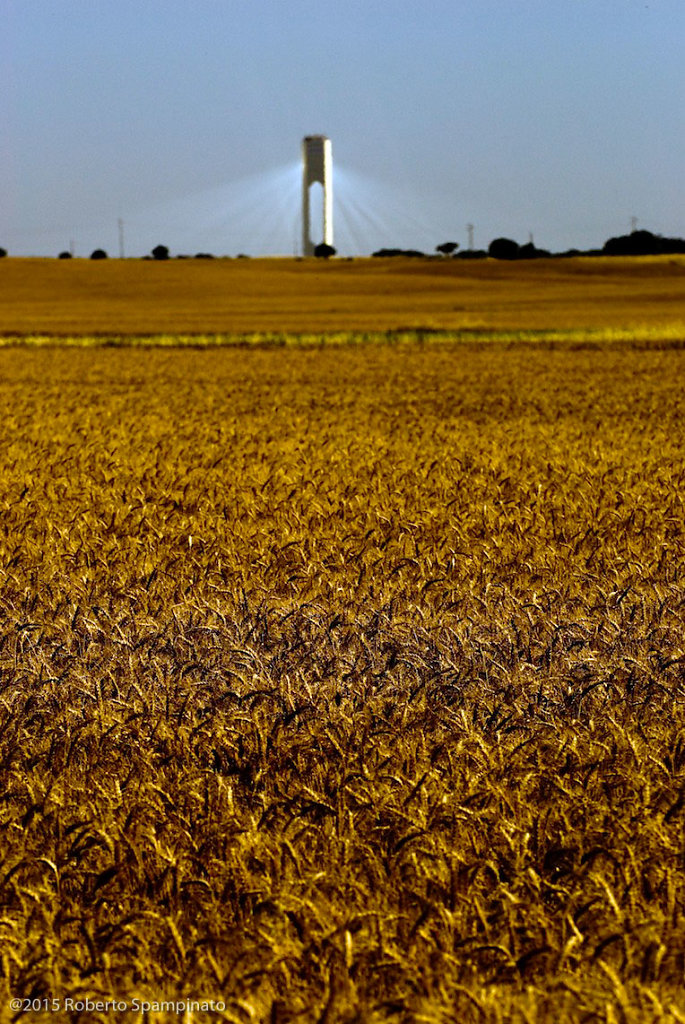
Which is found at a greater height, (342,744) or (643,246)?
(643,246)

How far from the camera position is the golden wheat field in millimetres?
3381

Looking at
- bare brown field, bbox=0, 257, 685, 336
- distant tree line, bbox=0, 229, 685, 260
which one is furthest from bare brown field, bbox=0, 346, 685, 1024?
distant tree line, bbox=0, 229, 685, 260

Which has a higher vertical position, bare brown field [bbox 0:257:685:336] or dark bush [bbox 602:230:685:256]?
dark bush [bbox 602:230:685:256]

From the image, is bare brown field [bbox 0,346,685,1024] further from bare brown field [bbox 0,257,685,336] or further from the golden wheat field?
bare brown field [bbox 0,257,685,336]

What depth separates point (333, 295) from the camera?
78688mm

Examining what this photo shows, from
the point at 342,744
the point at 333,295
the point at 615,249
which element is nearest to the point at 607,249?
the point at 615,249

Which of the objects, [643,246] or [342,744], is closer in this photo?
[342,744]

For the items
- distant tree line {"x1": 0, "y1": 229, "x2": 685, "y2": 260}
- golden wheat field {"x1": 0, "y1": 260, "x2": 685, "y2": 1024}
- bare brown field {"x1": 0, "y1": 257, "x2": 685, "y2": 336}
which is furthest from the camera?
distant tree line {"x1": 0, "y1": 229, "x2": 685, "y2": 260}

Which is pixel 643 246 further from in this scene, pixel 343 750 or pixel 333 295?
pixel 343 750

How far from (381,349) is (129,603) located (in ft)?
108

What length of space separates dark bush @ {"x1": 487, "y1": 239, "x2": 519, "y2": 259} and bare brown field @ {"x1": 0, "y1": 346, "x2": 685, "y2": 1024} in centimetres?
10389

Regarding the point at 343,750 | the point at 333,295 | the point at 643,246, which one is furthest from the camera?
the point at 643,246

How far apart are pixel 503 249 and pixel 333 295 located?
3950cm

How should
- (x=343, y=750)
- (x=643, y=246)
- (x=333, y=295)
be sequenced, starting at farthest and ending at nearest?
(x=643, y=246), (x=333, y=295), (x=343, y=750)
